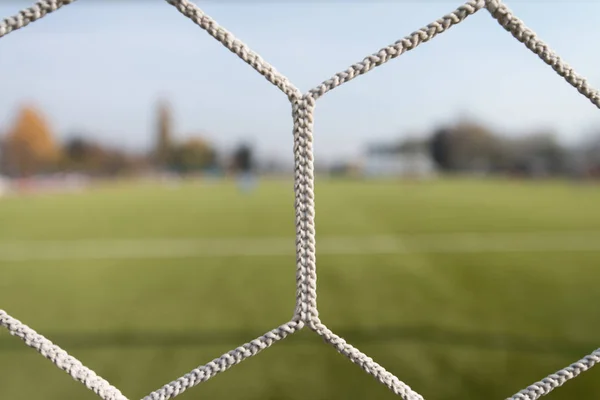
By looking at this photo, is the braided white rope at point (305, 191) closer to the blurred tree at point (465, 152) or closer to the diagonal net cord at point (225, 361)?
the diagonal net cord at point (225, 361)

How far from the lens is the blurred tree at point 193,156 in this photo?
23.6m

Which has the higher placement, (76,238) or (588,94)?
(588,94)

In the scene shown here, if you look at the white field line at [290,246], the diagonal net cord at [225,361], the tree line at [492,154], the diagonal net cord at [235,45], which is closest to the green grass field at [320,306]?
the white field line at [290,246]

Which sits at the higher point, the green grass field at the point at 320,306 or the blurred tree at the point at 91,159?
the blurred tree at the point at 91,159

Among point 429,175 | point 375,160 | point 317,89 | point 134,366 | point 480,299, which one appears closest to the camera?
point 317,89

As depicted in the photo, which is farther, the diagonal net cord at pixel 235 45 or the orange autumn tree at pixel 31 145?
the orange autumn tree at pixel 31 145

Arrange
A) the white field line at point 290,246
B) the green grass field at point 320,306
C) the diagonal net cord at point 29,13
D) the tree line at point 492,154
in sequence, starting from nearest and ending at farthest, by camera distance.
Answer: the diagonal net cord at point 29,13 < the green grass field at point 320,306 < the white field line at point 290,246 < the tree line at point 492,154

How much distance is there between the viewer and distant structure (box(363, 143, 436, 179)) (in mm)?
22281

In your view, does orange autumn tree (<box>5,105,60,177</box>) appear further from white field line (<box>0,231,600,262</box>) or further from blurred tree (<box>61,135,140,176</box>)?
white field line (<box>0,231,600,262</box>)

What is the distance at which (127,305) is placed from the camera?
2.25m

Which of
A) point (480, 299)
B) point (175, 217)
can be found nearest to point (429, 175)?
point (175, 217)

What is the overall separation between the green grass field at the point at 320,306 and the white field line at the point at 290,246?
16mm

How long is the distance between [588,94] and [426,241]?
3596mm

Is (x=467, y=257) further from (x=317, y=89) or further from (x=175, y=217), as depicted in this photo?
(x=175, y=217)
